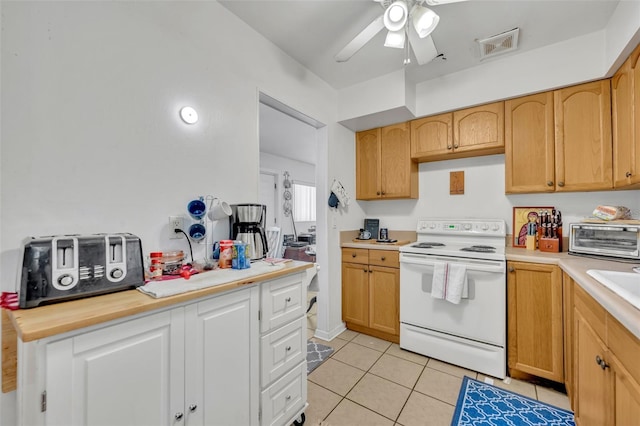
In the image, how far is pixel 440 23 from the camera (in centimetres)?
185

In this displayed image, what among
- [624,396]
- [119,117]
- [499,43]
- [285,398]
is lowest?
[285,398]

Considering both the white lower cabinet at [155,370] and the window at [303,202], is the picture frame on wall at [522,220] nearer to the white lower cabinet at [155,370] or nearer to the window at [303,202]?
the white lower cabinet at [155,370]

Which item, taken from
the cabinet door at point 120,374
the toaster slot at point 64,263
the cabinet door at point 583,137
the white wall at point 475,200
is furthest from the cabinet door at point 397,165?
the toaster slot at point 64,263

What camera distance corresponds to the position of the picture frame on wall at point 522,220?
237 cm

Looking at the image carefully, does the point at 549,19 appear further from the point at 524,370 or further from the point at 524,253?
the point at 524,370

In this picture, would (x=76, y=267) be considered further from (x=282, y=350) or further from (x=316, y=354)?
(x=316, y=354)

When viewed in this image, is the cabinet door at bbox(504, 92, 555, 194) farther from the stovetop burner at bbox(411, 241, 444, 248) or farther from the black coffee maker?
the black coffee maker

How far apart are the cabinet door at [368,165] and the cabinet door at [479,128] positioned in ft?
2.64

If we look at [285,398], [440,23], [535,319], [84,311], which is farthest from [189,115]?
[535,319]

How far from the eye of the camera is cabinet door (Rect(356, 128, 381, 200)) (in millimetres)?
2986

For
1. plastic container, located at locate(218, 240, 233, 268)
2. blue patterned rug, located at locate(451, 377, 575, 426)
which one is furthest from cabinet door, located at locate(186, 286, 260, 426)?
blue patterned rug, located at locate(451, 377, 575, 426)

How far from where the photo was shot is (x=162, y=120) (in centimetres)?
141

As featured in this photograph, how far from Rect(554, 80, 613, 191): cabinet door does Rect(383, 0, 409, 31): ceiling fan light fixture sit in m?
1.59

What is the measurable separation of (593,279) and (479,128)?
1596 millimetres
